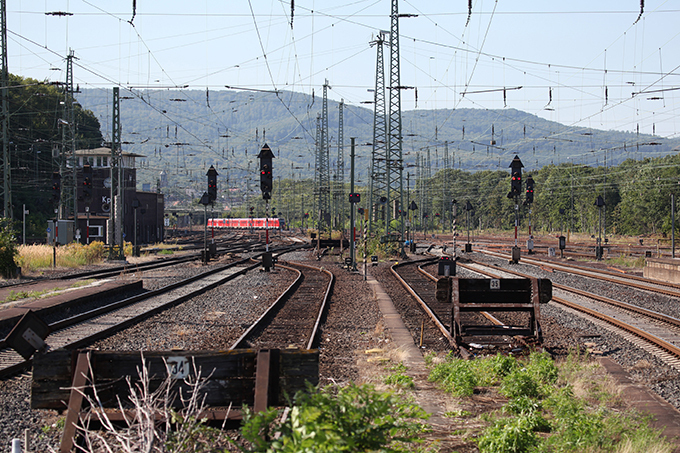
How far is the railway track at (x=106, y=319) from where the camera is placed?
10.4 meters

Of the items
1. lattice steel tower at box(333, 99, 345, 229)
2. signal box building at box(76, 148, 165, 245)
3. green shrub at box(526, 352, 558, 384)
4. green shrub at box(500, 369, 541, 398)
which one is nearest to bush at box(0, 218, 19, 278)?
green shrub at box(526, 352, 558, 384)

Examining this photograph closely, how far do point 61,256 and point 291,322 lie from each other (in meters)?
20.5

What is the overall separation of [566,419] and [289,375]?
286cm

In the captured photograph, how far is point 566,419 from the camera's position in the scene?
602 cm

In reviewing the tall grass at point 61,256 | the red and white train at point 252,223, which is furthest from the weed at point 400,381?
the red and white train at point 252,223

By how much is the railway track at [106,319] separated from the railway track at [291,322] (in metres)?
2.84

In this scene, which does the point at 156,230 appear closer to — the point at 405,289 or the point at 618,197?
the point at 405,289

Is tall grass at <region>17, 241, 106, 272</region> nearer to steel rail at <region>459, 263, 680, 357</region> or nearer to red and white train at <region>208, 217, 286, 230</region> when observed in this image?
steel rail at <region>459, 263, 680, 357</region>

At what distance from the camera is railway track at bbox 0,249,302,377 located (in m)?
10.4

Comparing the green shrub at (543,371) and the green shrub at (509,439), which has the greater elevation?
the green shrub at (509,439)

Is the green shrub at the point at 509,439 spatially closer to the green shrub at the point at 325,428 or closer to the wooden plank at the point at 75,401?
the green shrub at the point at 325,428

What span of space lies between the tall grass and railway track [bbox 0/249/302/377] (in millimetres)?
9869

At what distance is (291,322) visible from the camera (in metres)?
14.1

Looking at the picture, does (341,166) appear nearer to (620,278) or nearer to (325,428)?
(620,278)
